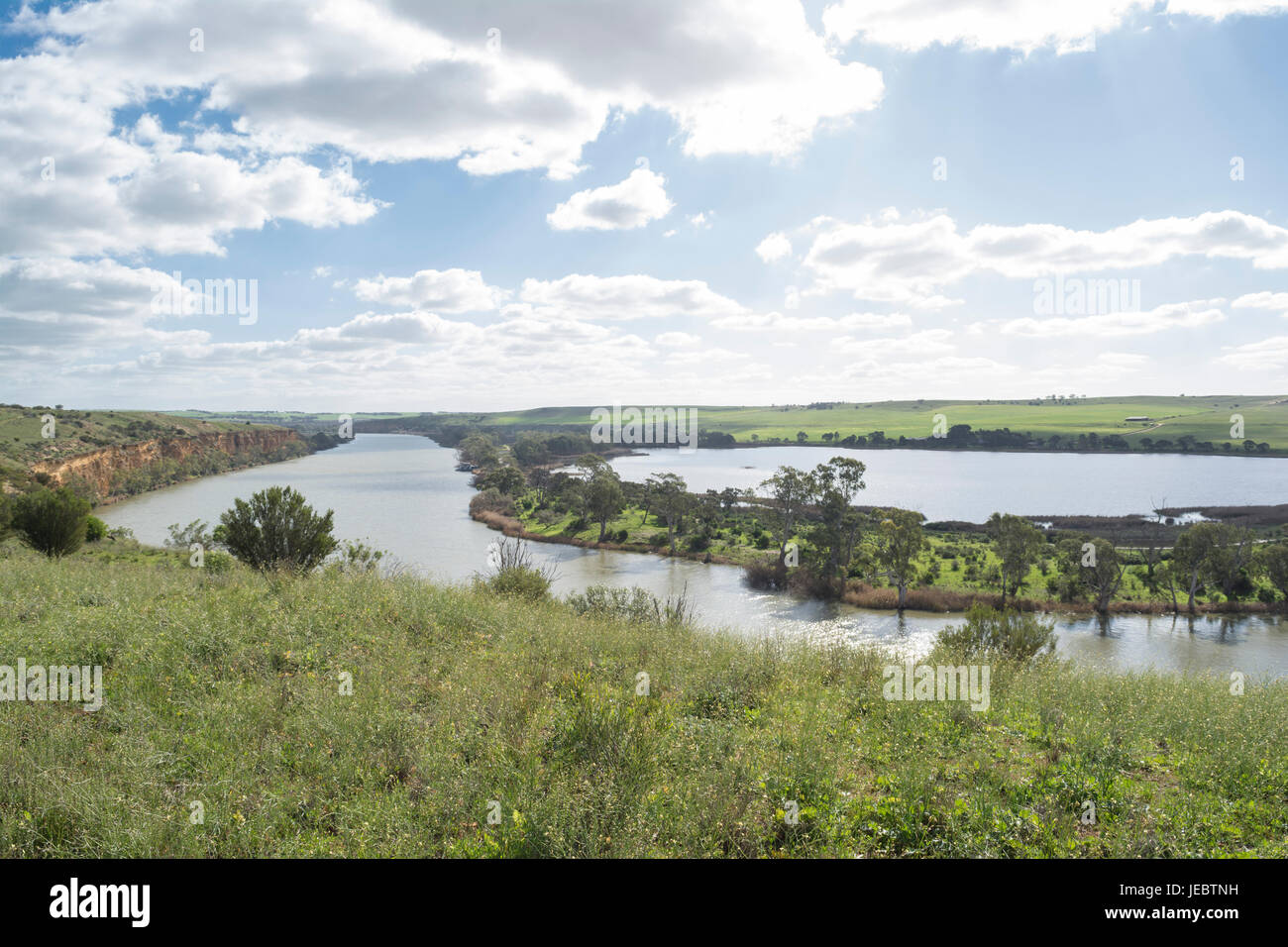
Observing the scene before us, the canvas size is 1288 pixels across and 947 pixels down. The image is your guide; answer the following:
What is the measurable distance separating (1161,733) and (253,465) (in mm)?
144773

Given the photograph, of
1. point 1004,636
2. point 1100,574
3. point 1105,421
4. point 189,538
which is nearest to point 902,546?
point 1100,574

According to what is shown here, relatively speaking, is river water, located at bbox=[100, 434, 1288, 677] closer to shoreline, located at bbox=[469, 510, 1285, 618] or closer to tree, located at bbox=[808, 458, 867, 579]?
shoreline, located at bbox=[469, 510, 1285, 618]

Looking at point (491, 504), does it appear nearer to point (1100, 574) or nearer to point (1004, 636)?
point (1100, 574)

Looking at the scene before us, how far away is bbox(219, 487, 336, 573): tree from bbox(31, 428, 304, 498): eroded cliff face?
53.5m

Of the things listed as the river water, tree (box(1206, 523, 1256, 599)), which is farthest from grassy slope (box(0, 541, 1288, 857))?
tree (box(1206, 523, 1256, 599))

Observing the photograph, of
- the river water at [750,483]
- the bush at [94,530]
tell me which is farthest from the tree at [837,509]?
the bush at [94,530]

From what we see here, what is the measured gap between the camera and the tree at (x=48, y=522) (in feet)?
75.5

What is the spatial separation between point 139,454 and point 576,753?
344 ft

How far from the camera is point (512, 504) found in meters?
70.1

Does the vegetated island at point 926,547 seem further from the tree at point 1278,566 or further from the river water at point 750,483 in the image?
the river water at point 750,483

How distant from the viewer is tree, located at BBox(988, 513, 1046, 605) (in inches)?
1380

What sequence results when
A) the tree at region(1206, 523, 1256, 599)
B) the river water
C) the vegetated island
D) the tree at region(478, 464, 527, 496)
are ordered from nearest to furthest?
1. the river water
2. the tree at region(1206, 523, 1256, 599)
3. the vegetated island
4. the tree at region(478, 464, 527, 496)
